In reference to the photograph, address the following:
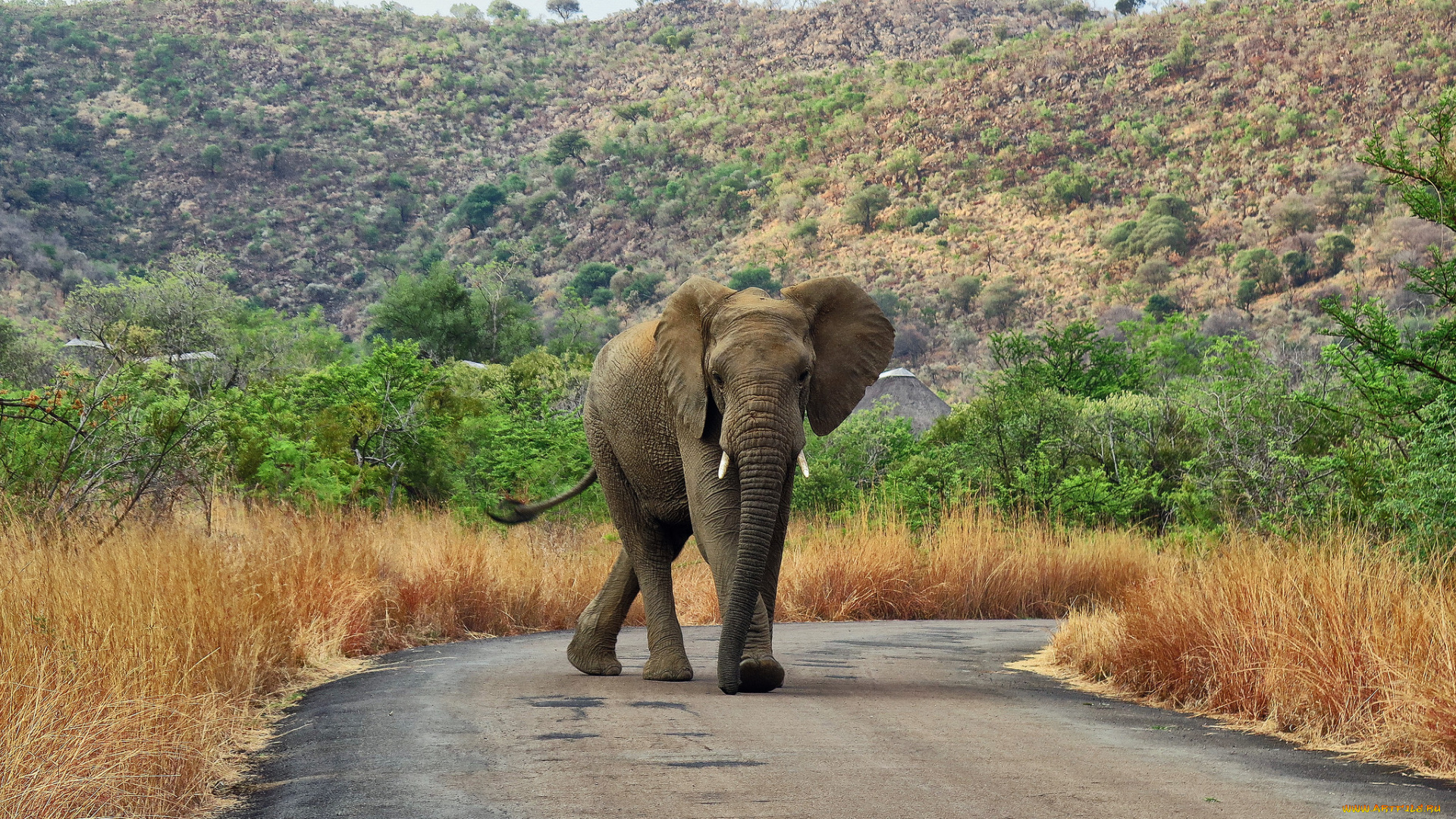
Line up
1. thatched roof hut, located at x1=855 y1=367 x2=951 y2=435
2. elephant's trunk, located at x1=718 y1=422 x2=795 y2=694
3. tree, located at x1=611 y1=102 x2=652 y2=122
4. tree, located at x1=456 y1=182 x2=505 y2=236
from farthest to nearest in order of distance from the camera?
tree, located at x1=611 y1=102 x2=652 y2=122 → tree, located at x1=456 y1=182 x2=505 y2=236 → thatched roof hut, located at x1=855 y1=367 x2=951 y2=435 → elephant's trunk, located at x1=718 y1=422 x2=795 y2=694

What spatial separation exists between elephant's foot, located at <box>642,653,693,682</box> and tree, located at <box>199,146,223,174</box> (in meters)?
89.6

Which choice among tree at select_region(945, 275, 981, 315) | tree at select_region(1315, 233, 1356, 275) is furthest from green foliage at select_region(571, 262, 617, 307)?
tree at select_region(1315, 233, 1356, 275)

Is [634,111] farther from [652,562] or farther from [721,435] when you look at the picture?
[721,435]

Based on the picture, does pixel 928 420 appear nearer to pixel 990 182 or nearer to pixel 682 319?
pixel 682 319

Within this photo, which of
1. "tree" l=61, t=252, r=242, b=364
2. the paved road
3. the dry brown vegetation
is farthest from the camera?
"tree" l=61, t=252, r=242, b=364

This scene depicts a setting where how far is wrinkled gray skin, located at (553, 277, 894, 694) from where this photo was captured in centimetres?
771

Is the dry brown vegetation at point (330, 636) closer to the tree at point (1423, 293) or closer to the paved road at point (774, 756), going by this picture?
the paved road at point (774, 756)

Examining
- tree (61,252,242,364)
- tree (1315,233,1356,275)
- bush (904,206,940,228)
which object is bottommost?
tree (61,252,242,364)

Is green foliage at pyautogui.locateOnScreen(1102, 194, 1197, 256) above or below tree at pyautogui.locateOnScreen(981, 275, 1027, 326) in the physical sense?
above

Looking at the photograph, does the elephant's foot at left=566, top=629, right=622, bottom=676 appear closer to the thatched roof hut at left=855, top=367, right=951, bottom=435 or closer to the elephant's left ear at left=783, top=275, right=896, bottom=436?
the elephant's left ear at left=783, top=275, right=896, bottom=436

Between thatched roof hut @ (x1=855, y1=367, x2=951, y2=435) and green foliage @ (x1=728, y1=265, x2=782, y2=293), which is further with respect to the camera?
green foliage @ (x1=728, y1=265, x2=782, y2=293)

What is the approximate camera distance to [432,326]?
160 ft

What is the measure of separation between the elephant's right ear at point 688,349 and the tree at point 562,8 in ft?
456

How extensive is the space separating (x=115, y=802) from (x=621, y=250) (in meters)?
84.1
